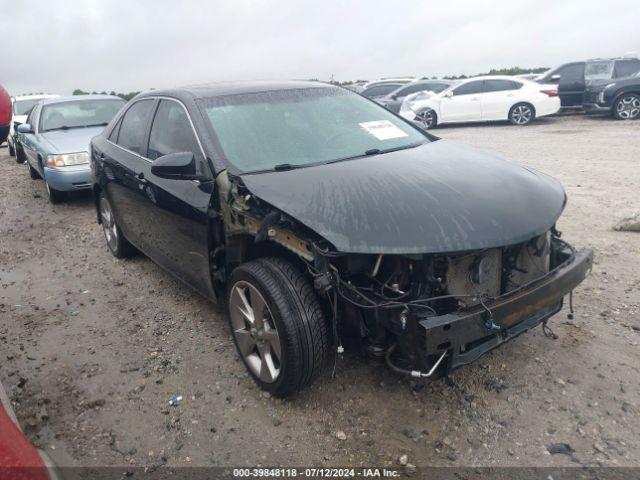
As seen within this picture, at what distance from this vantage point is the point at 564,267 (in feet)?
8.89

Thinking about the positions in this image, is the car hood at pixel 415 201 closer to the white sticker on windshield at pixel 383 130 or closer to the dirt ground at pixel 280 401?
the white sticker on windshield at pixel 383 130

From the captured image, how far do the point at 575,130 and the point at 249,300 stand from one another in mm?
12185

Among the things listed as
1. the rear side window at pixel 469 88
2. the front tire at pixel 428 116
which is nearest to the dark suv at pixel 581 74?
the rear side window at pixel 469 88

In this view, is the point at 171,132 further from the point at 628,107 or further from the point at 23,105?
the point at 628,107

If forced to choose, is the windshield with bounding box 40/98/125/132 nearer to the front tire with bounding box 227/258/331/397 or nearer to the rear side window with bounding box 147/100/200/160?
the rear side window with bounding box 147/100/200/160

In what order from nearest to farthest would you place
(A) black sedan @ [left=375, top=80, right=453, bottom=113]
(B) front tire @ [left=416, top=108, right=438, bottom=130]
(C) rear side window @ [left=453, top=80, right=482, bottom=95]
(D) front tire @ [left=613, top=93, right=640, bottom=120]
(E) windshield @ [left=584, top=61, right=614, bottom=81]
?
(D) front tire @ [left=613, top=93, right=640, bottom=120]
(E) windshield @ [left=584, top=61, right=614, bottom=81]
(C) rear side window @ [left=453, top=80, right=482, bottom=95]
(B) front tire @ [left=416, top=108, right=438, bottom=130]
(A) black sedan @ [left=375, top=80, right=453, bottom=113]

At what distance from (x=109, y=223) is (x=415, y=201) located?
11.9ft

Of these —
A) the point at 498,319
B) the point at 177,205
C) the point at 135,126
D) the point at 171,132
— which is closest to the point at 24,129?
the point at 135,126

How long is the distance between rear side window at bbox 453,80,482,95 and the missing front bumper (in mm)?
12682

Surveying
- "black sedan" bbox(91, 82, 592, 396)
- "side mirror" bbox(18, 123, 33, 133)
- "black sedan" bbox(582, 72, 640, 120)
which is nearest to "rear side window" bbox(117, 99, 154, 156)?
"black sedan" bbox(91, 82, 592, 396)

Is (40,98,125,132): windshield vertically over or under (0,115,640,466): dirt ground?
over

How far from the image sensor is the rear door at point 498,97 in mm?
14078

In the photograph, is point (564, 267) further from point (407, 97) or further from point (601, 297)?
point (407, 97)

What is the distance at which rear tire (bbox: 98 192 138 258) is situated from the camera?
4871mm
